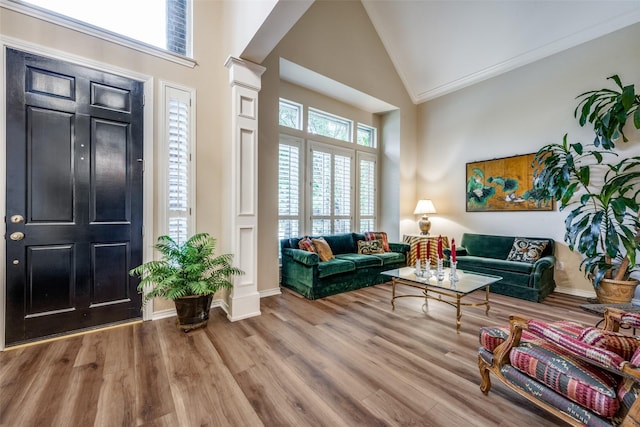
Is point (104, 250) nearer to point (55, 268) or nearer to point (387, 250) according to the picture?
point (55, 268)

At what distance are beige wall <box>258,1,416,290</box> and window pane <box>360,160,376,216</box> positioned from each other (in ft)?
0.82

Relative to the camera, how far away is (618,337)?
4.53 feet

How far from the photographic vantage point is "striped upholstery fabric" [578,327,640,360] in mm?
1334

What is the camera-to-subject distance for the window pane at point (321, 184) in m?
4.97

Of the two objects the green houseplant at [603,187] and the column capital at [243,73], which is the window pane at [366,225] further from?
the column capital at [243,73]

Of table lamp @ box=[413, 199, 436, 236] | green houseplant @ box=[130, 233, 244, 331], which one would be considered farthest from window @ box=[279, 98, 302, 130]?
table lamp @ box=[413, 199, 436, 236]

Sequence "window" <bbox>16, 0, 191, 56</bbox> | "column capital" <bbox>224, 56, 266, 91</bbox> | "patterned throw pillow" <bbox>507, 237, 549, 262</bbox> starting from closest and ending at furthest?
"window" <bbox>16, 0, 191, 56</bbox>, "column capital" <bbox>224, 56, 266, 91</bbox>, "patterned throw pillow" <bbox>507, 237, 549, 262</bbox>

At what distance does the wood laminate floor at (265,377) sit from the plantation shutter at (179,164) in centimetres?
105

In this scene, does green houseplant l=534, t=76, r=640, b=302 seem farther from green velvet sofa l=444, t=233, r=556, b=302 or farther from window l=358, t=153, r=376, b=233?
window l=358, t=153, r=376, b=233

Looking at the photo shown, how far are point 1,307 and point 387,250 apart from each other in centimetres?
476

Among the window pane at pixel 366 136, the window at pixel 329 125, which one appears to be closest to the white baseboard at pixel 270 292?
the window at pixel 329 125

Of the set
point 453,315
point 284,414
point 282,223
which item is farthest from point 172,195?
point 453,315

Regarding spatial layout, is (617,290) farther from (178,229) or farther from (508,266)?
(178,229)

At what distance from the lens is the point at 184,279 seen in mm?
2596
